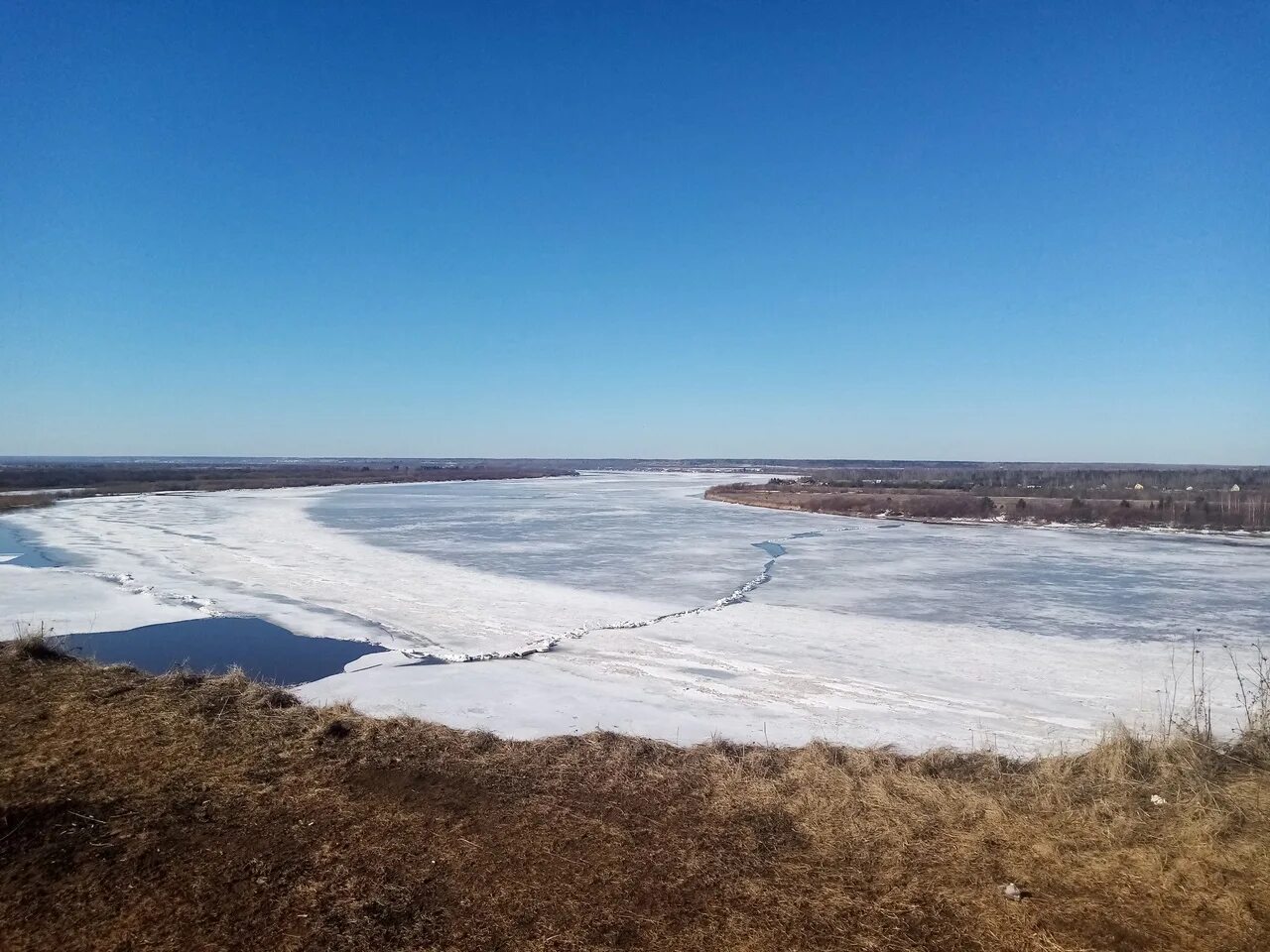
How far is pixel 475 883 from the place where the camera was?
362 centimetres

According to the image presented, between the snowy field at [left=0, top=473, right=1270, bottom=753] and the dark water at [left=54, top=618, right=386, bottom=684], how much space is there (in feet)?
1.61

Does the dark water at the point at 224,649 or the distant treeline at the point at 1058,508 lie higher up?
the distant treeline at the point at 1058,508

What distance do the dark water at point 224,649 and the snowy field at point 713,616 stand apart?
491 mm

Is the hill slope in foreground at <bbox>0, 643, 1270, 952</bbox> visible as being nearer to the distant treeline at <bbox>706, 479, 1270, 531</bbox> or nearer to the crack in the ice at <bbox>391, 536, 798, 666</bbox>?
the crack in the ice at <bbox>391, 536, 798, 666</bbox>

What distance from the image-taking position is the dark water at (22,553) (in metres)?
16.9

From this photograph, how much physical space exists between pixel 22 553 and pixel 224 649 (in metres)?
13.3

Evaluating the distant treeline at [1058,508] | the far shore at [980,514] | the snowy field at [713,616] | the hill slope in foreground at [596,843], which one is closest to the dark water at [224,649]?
the snowy field at [713,616]

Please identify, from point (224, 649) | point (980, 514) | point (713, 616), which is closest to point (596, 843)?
point (224, 649)

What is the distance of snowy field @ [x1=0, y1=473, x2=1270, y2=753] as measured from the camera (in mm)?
7548

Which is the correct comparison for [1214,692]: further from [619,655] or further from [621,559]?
[621,559]

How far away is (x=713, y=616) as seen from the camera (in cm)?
1220

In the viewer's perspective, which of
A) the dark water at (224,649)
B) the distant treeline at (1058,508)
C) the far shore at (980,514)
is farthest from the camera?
the distant treeline at (1058,508)

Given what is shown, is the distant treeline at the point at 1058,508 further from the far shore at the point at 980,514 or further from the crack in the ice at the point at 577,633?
the crack in the ice at the point at 577,633

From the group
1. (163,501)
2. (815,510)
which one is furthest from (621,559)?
(163,501)
